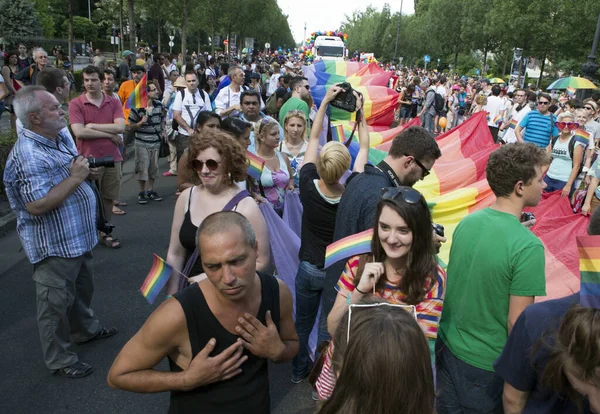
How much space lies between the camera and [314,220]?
145 inches

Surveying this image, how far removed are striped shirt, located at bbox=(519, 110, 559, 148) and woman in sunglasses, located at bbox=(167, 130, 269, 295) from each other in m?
6.86

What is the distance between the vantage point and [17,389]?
384 centimetres

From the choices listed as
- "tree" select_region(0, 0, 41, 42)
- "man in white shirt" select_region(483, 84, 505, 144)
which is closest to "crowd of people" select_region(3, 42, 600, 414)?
"man in white shirt" select_region(483, 84, 505, 144)

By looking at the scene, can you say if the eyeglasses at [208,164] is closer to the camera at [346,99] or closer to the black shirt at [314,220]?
the black shirt at [314,220]

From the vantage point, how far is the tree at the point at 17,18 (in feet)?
141

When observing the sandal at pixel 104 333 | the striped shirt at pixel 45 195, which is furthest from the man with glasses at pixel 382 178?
the sandal at pixel 104 333

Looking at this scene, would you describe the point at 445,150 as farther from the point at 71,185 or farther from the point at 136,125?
the point at 71,185

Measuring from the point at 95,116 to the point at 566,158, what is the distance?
619cm

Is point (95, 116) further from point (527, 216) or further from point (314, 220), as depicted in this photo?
point (527, 216)

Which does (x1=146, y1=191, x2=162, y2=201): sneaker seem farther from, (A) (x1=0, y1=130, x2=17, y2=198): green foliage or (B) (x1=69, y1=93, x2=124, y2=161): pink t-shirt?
(B) (x1=69, y1=93, x2=124, y2=161): pink t-shirt

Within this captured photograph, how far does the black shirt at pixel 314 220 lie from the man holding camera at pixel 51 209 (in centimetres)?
156

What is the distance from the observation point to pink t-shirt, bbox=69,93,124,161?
5973mm

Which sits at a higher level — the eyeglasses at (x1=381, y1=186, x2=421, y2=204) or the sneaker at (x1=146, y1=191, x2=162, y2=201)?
the eyeglasses at (x1=381, y1=186, x2=421, y2=204)

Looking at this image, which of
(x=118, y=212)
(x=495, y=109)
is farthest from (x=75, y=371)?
(x=495, y=109)
